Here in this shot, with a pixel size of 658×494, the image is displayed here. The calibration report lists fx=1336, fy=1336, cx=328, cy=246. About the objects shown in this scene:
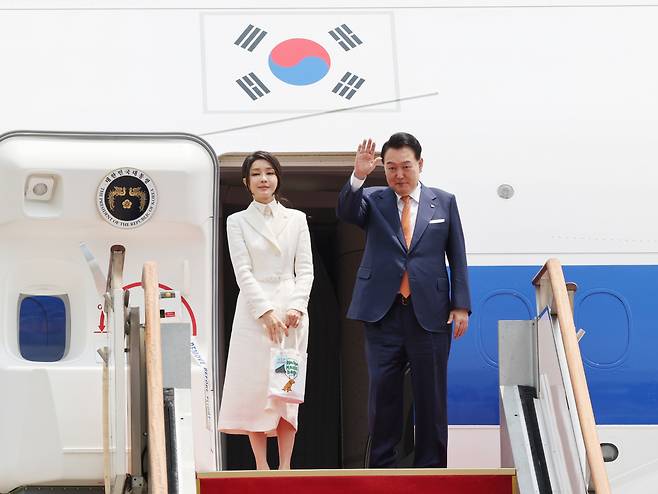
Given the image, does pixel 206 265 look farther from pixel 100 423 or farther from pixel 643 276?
pixel 643 276

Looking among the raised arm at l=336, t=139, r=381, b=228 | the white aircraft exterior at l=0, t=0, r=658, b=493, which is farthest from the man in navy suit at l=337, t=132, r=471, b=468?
the white aircraft exterior at l=0, t=0, r=658, b=493

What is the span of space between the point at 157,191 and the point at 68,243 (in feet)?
1.70

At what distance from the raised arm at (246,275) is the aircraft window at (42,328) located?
988mm

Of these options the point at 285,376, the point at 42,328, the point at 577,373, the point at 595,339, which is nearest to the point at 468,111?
the point at 595,339

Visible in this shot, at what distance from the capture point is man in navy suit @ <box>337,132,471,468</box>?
610cm

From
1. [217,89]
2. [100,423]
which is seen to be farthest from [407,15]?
[100,423]

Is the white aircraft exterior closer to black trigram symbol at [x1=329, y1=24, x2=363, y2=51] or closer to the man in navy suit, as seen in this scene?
black trigram symbol at [x1=329, y1=24, x2=363, y2=51]

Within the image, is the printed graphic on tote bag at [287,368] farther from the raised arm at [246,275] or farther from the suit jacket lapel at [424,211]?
the suit jacket lapel at [424,211]

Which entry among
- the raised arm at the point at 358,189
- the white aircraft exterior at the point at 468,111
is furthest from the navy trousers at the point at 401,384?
the white aircraft exterior at the point at 468,111

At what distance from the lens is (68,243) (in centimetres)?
672

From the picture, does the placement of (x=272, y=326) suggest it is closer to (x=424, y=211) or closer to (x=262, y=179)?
(x=262, y=179)

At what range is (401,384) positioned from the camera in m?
6.17

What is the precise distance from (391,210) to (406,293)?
0.43 metres

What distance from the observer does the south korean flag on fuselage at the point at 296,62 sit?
745 centimetres
